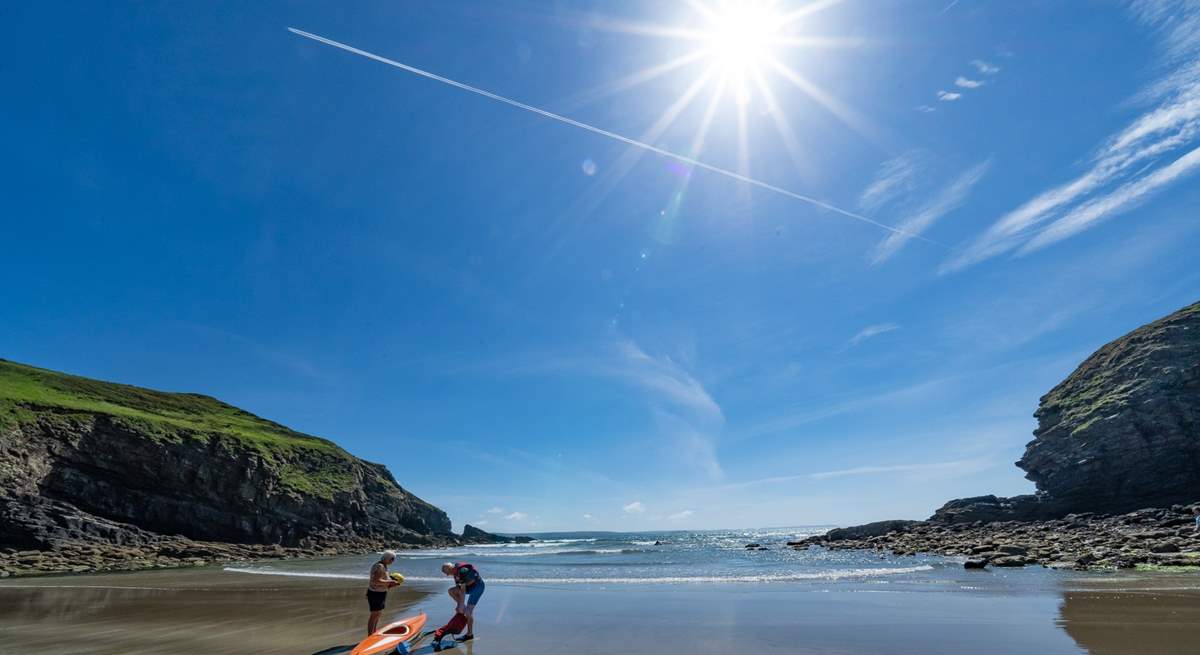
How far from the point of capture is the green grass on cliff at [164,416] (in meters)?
43.8

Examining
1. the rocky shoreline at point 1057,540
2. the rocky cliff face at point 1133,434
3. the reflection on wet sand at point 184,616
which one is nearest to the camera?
the reflection on wet sand at point 184,616

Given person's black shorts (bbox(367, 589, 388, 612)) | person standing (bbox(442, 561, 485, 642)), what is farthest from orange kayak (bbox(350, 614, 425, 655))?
person standing (bbox(442, 561, 485, 642))

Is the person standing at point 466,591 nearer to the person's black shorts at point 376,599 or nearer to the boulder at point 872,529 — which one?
the person's black shorts at point 376,599

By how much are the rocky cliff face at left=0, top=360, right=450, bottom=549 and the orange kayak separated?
4241cm

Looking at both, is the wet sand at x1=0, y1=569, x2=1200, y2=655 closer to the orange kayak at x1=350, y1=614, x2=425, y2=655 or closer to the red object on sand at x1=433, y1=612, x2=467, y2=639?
the red object on sand at x1=433, y1=612, x2=467, y2=639

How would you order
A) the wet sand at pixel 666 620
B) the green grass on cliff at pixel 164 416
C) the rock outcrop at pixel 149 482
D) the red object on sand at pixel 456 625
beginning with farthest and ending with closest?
the green grass on cliff at pixel 164 416 → the rock outcrop at pixel 149 482 → the red object on sand at pixel 456 625 → the wet sand at pixel 666 620

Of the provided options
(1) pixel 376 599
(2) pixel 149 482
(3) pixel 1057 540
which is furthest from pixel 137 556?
(3) pixel 1057 540

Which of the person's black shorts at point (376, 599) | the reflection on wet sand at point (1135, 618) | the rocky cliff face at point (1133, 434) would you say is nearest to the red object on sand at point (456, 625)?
the person's black shorts at point (376, 599)

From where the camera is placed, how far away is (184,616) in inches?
566

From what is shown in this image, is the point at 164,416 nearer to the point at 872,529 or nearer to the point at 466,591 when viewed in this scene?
the point at 466,591

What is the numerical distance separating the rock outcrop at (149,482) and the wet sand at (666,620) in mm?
24368

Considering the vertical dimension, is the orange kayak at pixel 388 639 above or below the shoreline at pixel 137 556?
above

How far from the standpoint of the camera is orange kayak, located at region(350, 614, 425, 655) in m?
9.05

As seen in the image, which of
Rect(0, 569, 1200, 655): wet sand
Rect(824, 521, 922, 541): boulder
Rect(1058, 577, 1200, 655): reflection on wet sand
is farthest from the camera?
Rect(824, 521, 922, 541): boulder
